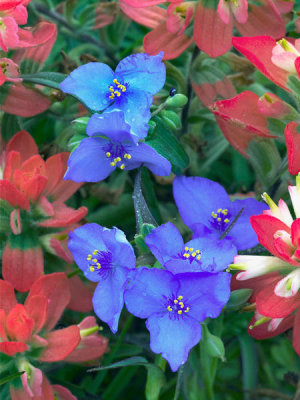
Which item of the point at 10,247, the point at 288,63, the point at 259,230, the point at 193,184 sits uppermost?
the point at 288,63

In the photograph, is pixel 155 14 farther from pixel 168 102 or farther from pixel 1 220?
pixel 1 220

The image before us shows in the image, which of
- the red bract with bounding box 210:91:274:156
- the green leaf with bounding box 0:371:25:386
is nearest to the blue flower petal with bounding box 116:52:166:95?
the red bract with bounding box 210:91:274:156

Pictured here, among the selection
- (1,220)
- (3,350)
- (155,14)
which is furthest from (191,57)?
(3,350)

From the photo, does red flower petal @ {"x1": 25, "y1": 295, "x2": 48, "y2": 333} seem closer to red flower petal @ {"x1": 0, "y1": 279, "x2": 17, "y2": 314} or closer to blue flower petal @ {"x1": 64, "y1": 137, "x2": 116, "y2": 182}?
red flower petal @ {"x1": 0, "y1": 279, "x2": 17, "y2": 314}

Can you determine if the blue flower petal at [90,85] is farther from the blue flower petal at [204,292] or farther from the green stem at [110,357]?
the green stem at [110,357]

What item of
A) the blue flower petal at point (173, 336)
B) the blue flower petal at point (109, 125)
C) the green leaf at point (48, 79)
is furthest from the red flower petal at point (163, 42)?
the blue flower petal at point (173, 336)

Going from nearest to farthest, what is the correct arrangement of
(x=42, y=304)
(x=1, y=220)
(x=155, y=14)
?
(x=42, y=304), (x=1, y=220), (x=155, y=14)
